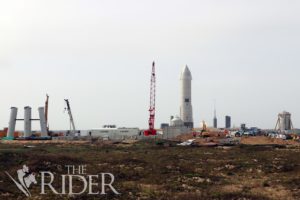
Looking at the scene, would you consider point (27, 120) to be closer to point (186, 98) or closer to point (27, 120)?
point (27, 120)

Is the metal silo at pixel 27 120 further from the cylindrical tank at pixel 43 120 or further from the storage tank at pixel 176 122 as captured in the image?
the storage tank at pixel 176 122

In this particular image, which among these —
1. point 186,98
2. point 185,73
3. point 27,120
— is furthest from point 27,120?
point 185,73

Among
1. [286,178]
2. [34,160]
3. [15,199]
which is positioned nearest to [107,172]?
[34,160]

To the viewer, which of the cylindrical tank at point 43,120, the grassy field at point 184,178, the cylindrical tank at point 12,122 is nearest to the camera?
the grassy field at point 184,178

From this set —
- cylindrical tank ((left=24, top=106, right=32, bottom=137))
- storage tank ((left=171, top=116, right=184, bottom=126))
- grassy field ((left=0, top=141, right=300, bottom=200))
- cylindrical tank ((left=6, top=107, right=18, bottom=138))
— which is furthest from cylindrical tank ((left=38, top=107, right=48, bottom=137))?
grassy field ((left=0, top=141, right=300, bottom=200))

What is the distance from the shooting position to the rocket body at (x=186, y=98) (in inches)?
7180

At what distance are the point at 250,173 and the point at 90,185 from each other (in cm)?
1782

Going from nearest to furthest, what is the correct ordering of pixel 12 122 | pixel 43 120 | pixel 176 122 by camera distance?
pixel 43 120
pixel 12 122
pixel 176 122

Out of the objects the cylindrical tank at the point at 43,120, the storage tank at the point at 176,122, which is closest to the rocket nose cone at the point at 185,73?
the storage tank at the point at 176,122

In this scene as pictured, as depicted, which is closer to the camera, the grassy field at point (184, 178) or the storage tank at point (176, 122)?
the grassy field at point (184, 178)

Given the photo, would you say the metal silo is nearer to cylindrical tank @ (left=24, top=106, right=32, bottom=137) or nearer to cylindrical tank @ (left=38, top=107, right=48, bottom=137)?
cylindrical tank @ (left=24, top=106, right=32, bottom=137)

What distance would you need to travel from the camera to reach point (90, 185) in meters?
29.8

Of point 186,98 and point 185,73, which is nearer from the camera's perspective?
point 186,98

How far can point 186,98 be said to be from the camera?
599 ft
